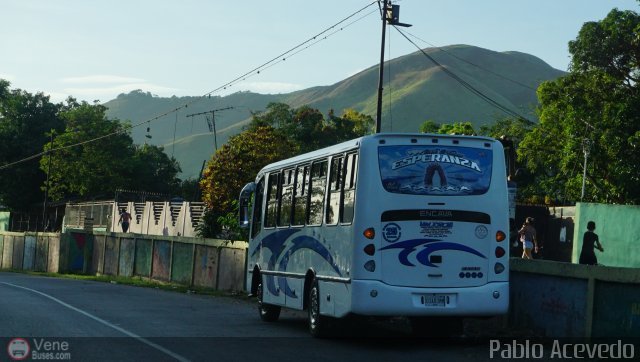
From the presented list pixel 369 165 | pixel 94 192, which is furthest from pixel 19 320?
pixel 94 192

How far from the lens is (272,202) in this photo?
19.9 metres

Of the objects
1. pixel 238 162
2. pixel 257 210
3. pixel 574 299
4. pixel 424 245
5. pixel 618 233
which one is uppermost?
pixel 238 162

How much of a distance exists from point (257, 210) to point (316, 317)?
5.25 meters

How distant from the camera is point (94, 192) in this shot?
3605 inches

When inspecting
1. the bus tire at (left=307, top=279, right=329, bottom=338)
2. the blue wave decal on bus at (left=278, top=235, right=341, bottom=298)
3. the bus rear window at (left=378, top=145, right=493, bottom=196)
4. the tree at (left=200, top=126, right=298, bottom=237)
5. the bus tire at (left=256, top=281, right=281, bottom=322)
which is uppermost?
the tree at (left=200, top=126, right=298, bottom=237)

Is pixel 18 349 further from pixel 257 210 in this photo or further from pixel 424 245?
pixel 257 210

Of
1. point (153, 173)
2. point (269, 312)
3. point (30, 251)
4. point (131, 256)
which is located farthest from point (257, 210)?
point (153, 173)

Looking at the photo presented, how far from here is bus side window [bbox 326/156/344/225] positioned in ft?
51.5

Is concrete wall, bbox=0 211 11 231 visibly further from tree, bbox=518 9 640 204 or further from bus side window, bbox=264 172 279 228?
bus side window, bbox=264 172 279 228

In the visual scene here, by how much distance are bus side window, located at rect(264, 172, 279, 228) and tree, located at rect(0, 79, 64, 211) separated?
8182cm

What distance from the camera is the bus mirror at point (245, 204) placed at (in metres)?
21.9

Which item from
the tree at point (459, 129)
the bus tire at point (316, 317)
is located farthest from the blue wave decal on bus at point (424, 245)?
the tree at point (459, 129)

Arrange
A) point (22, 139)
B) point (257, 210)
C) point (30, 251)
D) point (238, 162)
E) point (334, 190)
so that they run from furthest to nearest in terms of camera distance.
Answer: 1. point (22, 139)
2. point (30, 251)
3. point (238, 162)
4. point (257, 210)
5. point (334, 190)

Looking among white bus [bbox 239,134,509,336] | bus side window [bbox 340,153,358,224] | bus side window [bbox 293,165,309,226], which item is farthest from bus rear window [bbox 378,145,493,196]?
bus side window [bbox 293,165,309,226]
